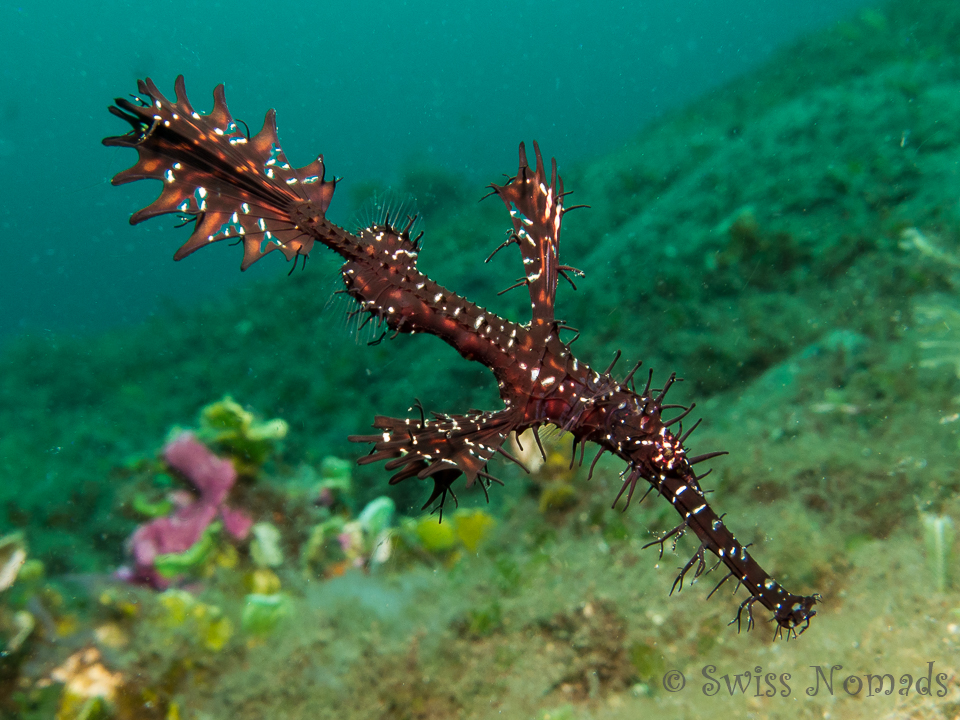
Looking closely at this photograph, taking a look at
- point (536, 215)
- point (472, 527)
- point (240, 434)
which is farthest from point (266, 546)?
point (536, 215)

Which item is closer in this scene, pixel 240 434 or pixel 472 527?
pixel 472 527

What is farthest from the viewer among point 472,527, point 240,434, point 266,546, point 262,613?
point 240,434

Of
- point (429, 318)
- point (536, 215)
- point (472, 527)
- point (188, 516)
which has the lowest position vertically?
point (188, 516)

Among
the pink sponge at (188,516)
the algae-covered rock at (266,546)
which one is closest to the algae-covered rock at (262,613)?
the algae-covered rock at (266,546)

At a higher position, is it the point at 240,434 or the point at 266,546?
the point at 240,434

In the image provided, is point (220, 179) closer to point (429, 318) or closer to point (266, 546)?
point (429, 318)

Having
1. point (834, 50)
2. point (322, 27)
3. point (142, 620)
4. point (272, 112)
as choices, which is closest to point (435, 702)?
point (142, 620)

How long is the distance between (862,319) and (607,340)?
10.9ft

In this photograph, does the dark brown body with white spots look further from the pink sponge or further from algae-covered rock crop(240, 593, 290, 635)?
the pink sponge

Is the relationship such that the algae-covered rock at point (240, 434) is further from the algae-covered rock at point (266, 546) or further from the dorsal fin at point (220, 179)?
the dorsal fin at point (220, 179)

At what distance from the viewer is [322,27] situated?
101250 millimetres

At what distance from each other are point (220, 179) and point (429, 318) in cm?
135

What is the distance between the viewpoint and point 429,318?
99.7 inches

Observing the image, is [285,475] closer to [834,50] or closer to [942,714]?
[942,714]
